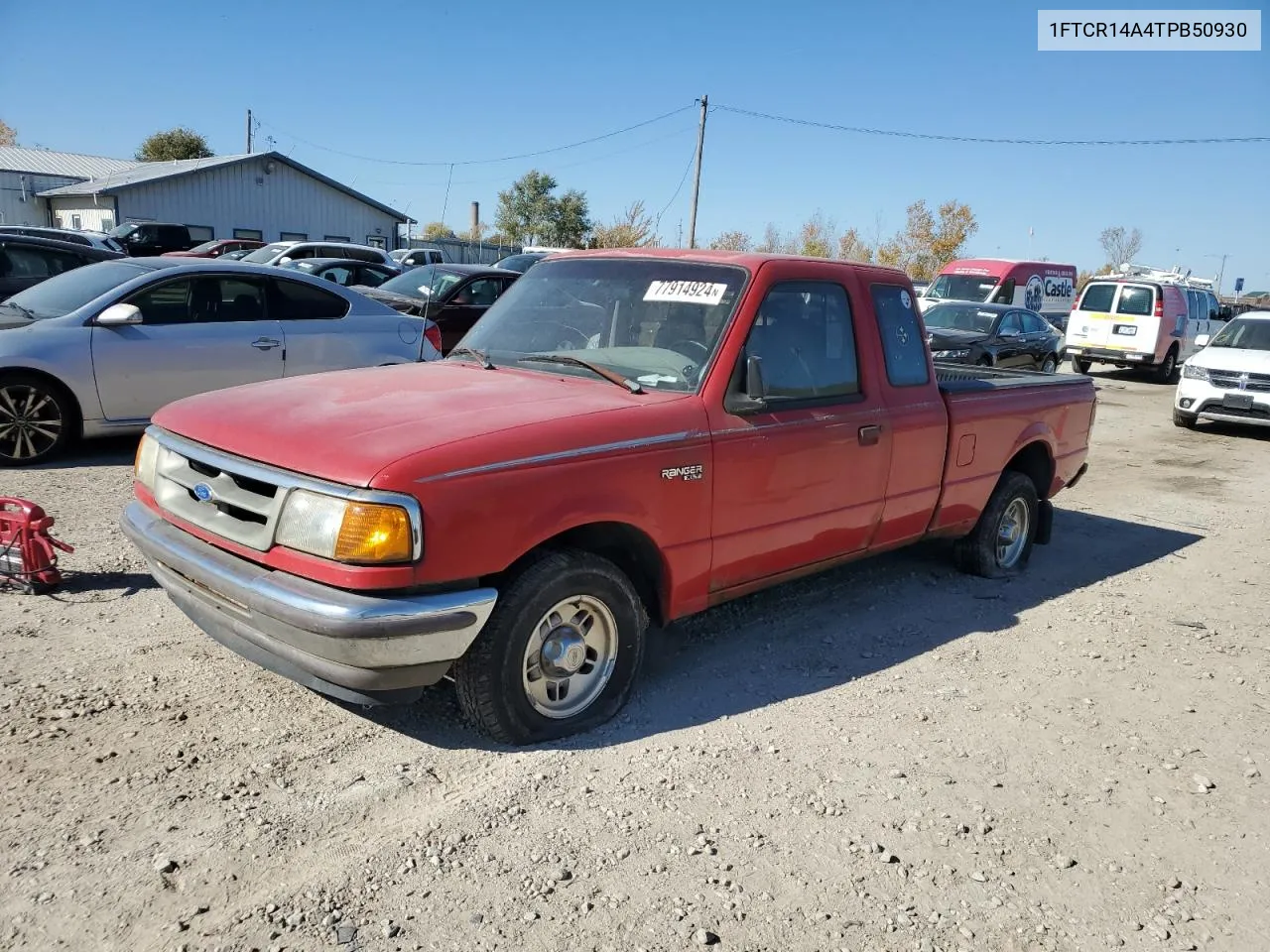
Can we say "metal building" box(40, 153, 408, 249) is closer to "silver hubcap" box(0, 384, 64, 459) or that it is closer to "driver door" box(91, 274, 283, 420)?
"driver door" box(91, 274, 283, 420)

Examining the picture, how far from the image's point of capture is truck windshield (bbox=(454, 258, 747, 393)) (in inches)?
160

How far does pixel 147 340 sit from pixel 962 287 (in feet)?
66.5

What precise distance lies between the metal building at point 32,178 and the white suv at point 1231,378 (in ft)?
128

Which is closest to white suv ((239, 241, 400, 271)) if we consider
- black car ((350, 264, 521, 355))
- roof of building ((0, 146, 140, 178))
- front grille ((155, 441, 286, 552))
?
black car ((350, 264, 521, 355))

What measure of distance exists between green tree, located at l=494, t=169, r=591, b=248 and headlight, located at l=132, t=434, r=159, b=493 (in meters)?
56.8

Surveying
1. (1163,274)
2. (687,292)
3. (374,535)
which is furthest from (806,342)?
(1163,274)

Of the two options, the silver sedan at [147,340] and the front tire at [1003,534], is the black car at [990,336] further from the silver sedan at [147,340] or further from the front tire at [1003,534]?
the silver sedan at [147,340]

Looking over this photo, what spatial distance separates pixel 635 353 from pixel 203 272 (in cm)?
520

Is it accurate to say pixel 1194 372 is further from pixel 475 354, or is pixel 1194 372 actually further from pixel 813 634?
pixel 475 354

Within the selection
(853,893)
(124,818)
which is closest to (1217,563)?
(853,893)

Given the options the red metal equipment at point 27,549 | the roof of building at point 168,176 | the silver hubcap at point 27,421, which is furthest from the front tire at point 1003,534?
the roof of building at point 168,176

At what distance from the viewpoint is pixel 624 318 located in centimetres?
428

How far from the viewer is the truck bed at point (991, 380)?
5500 millimetres

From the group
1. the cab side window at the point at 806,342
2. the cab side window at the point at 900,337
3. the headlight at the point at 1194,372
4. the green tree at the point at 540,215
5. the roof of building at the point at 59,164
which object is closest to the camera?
the cab side window at the point at 806,342
